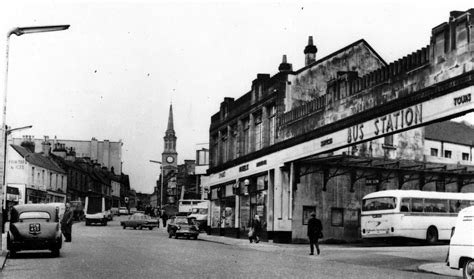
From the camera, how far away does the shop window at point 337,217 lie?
1287 inches

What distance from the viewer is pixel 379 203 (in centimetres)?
3073

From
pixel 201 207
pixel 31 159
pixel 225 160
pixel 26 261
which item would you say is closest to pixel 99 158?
pixel 31 159

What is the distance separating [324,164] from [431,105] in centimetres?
1316

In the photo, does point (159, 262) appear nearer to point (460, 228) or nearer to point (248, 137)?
point (460, 228)

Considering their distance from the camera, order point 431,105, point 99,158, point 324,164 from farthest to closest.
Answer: point 99,158
point 324,164
point 431,105

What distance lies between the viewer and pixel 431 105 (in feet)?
62.6

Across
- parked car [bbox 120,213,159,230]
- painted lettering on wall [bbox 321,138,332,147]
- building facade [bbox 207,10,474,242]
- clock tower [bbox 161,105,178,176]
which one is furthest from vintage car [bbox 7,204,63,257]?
clock tower [bbox 161,105,178,176]

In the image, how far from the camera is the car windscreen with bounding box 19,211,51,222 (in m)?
20.0

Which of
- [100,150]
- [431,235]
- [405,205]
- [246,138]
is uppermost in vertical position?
[100,150]

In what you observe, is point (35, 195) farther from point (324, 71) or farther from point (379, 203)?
point (379, 203)

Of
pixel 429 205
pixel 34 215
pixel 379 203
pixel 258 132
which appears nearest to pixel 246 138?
pixel 258 132

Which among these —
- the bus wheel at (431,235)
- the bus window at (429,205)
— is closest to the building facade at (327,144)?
the bus window at (429,205)

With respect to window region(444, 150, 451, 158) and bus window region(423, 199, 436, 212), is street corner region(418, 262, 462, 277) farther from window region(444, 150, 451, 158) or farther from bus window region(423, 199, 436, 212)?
window region(444, 150, 451, 158)

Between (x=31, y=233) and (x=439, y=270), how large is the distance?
12.0m
